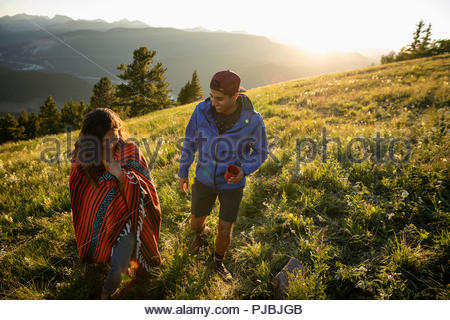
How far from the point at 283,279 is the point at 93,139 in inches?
109

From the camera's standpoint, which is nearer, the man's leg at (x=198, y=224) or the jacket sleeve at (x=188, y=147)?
the jacket sleeve at (x=188, y=147)

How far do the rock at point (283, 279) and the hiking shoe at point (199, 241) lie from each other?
118 cm

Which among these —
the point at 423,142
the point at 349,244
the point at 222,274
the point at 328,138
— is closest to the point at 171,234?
the point at 222,274

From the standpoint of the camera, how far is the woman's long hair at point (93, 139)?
2.44m

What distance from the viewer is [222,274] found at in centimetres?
278

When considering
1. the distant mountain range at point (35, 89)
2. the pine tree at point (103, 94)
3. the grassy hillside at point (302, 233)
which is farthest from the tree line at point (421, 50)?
the distant mountain range at point (35, 89)

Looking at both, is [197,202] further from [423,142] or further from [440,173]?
[423,142]

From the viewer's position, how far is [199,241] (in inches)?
128

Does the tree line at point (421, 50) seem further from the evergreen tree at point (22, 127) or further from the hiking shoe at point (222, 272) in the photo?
the evergreen tree at point (22, 127)

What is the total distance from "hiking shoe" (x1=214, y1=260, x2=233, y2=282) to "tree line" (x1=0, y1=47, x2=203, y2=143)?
34151 millimetres

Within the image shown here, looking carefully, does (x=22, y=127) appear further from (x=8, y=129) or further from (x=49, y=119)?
(x=49, y=119)

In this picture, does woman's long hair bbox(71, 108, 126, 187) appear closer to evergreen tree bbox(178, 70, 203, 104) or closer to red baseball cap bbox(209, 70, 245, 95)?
red baseball cap bbox(209, 70, 245, 95)

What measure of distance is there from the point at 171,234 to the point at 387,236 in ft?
10.3

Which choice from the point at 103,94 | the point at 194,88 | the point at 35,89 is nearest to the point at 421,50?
the point at 194,88
